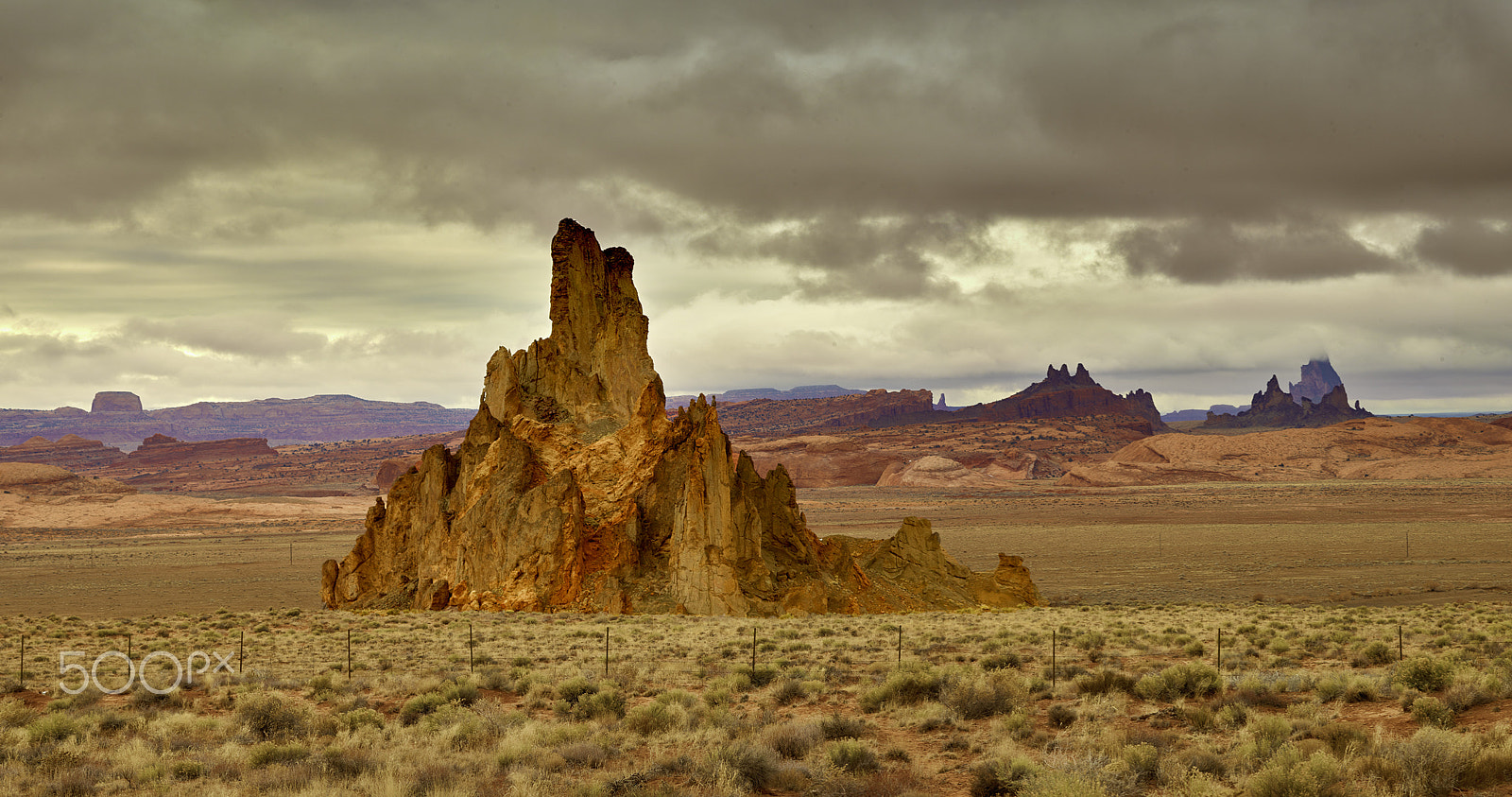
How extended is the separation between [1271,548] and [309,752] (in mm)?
75821

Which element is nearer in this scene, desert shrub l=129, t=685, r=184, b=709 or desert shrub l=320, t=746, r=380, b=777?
desert shrub l=320, t=746, r=380, b=777

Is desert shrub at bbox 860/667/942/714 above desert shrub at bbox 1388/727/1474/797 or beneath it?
beneath

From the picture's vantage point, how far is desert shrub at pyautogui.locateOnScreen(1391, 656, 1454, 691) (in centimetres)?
1452

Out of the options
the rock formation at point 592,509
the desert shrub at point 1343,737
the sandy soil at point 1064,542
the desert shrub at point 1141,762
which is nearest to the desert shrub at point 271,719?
the desert shrub at point 1141,762

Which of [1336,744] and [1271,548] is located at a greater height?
[1336,744]

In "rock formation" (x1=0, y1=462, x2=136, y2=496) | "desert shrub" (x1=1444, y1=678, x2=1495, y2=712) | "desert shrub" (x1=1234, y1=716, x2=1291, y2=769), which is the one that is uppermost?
"desert shrub" (x1=1444, y1=678, x2=1495, y2=712)

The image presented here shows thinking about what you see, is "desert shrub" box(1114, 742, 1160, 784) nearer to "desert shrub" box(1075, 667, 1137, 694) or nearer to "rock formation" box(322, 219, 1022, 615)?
"desert shrub" box(1075, 667, 1137, 694)

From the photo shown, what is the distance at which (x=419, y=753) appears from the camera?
41.1 ft

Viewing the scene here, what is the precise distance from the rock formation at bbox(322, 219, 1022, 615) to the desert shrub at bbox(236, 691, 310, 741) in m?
17.8

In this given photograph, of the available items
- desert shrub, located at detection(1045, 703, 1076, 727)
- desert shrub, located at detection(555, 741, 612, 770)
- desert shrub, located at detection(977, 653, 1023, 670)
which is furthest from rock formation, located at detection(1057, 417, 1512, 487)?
desert shrub, located at detection(555, 741, 612, 770)

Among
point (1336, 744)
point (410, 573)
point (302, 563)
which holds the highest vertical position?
point (1336, 744)

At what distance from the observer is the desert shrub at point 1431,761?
31.5 ft

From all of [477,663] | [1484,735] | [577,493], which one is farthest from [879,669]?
[577,493]

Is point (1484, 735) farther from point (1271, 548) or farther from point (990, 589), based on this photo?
point (1271, 548)
